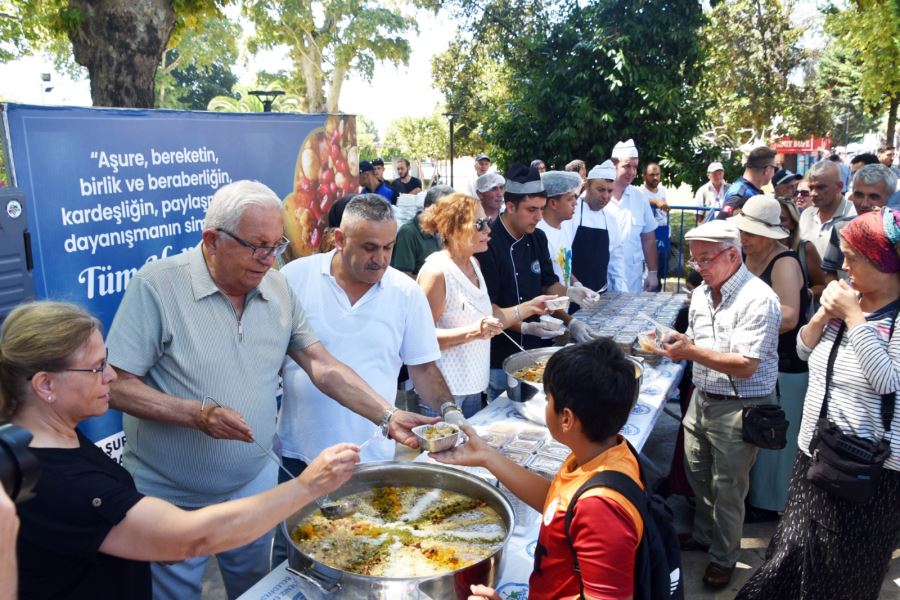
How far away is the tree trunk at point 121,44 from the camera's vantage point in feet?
19.6

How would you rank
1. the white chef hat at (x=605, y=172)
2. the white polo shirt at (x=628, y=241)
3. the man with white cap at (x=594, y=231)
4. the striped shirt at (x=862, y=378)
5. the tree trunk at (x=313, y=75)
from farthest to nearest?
the tree trunk at (x=313, y=75)
the white polo shirt at (x=628, y=241)
the white chef hat at (x=605, y=172)
the man with white cap at (x=594, y=231)
the striped shirt at (x=862, y=378)

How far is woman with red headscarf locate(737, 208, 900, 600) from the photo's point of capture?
2271 millimetres

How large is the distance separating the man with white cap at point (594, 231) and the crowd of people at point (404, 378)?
75 centimetres

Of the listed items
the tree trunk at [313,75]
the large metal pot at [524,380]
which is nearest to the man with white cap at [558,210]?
the large metal pot at [524,380]

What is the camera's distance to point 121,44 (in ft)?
19.9

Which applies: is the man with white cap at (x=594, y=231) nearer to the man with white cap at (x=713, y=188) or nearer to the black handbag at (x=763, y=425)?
the black handbag at (x=763, y=425)

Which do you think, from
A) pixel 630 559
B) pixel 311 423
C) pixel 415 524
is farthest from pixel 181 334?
pixel 630 559

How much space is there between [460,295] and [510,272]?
0.62 meters

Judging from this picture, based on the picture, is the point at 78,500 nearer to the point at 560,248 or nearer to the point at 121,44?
the point at 560,248

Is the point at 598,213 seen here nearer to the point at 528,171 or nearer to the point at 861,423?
the point at 528,171

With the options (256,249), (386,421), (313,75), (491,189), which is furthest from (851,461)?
(313,75)

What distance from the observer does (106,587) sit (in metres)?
1.45

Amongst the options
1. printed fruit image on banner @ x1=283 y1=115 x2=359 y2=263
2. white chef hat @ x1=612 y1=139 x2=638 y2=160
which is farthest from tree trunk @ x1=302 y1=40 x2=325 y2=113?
printed fruit image on banner @ x1=283 y1=115 x2=359 y2=263

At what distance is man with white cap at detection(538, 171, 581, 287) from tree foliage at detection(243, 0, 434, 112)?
19.2m
